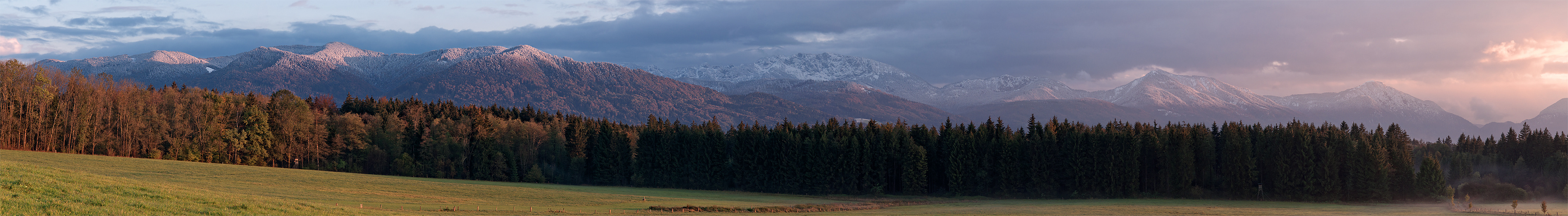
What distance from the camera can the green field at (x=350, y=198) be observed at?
94.7ft

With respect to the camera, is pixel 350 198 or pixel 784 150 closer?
pixel 350 198

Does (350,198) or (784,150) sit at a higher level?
(784,150)

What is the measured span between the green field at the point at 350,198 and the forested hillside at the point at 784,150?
6.22m

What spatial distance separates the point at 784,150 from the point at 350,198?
2247 inches

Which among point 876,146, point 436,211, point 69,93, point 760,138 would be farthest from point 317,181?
point 876,146

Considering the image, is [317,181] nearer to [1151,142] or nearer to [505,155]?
[505,155]

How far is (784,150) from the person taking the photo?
102m

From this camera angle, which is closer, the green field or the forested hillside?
the green field

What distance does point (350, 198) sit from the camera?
54.1 m

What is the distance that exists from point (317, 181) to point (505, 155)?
159 ft

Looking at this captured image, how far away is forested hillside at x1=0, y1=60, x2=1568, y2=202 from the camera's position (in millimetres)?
82188

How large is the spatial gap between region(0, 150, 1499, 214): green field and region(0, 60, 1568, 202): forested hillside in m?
6.22

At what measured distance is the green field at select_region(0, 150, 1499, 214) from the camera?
2888cm

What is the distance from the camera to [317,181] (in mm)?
72062
